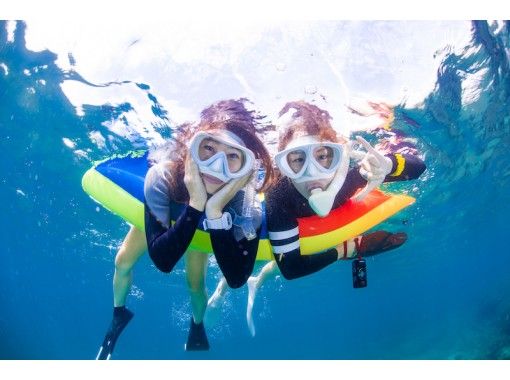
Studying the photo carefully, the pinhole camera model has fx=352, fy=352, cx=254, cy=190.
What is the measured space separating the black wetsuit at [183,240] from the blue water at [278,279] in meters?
3.17

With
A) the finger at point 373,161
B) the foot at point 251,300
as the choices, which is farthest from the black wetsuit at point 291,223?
the foot at point 251,300

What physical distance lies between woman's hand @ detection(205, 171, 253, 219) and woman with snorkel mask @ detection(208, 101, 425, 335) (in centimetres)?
64

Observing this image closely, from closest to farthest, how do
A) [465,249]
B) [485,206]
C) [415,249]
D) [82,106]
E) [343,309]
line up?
[82,106], [485,206], [415,249], [465,249], [343,309]

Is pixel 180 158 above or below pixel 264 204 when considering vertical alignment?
above

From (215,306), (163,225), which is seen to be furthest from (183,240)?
(215,306)

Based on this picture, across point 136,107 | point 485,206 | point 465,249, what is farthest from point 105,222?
point 465,249

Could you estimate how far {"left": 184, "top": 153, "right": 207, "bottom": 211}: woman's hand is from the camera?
4520 millimetres

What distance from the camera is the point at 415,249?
2517 cm

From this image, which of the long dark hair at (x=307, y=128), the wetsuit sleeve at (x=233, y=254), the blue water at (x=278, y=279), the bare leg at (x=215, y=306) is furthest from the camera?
the bare leg at (x=215, y=306)

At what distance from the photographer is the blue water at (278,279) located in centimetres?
817

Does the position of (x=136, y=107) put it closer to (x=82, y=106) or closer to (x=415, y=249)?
(x=82, y=106)

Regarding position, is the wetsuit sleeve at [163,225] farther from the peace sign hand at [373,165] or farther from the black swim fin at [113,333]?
the black swim fin at [113,333]
